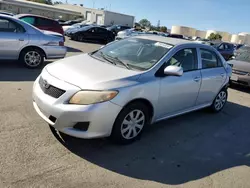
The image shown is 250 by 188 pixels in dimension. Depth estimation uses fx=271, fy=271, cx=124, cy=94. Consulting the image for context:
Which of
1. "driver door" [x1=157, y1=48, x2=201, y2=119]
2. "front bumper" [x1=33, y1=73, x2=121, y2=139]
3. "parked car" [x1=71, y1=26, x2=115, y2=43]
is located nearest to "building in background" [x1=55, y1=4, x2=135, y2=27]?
"parked car" [x1=71, y1=26, x2=115, y2=43]

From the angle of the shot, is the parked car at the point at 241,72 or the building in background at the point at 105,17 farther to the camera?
the building in background at the point at 105,17

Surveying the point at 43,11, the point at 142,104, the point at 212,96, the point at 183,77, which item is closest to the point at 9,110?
the point at 142,104

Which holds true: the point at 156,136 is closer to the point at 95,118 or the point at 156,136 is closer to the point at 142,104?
the point at 142,104

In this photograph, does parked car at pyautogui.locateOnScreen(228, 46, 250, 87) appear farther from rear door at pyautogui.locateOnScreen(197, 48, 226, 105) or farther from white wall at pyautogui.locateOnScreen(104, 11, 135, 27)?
white wall at pyautogui.locateOnScreen(104, 11, 135, 27)

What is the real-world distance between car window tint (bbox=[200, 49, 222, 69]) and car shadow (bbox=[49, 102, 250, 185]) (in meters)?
1.19

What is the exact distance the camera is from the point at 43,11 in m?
49.8

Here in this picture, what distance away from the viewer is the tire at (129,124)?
149 inches

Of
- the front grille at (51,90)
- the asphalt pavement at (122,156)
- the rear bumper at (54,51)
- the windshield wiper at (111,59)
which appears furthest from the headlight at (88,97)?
the rear bumper at (54,51)

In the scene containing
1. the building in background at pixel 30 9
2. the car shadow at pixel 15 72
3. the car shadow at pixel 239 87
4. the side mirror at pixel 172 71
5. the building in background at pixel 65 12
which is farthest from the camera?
the building in background at pixel 65 12

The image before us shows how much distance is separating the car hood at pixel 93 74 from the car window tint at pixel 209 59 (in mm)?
1948

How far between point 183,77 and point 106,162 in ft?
6.80

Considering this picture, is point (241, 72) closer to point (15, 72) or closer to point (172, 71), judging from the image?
point (172, 71)

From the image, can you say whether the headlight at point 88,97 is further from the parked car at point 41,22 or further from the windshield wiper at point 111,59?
the parked car at point 41,22

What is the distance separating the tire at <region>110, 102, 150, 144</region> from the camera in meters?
3.78
